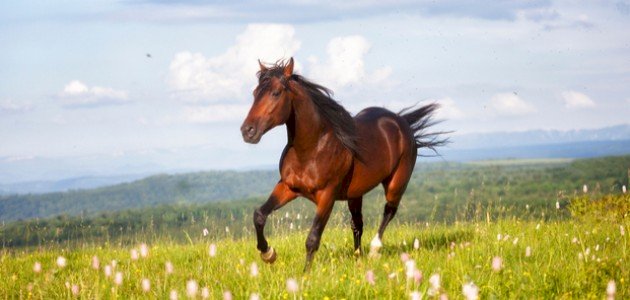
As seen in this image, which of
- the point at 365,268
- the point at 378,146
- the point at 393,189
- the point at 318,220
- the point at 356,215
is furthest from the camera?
the point at 393,189

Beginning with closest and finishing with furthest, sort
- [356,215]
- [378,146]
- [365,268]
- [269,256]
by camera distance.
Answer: [365,268]
[269,256]
[378,146]
[356,215]

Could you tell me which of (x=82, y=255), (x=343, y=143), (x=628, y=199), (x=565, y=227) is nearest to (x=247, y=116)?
(x=343, y=143)

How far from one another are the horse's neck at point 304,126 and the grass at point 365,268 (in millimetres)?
1303

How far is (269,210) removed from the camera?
7.58 m

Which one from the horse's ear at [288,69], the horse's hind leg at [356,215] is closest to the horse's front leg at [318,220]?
the horse's ear at [288,69]

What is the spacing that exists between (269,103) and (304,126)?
2.30 feet

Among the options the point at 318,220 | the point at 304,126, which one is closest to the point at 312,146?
the point at 304,126

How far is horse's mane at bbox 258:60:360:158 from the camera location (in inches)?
304

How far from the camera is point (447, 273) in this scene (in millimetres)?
6957

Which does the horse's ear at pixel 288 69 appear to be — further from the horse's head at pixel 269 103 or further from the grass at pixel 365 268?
the grass at pixel 365 268

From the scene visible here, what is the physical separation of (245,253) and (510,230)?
4.29 metres

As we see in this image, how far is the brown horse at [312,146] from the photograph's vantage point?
284 inches

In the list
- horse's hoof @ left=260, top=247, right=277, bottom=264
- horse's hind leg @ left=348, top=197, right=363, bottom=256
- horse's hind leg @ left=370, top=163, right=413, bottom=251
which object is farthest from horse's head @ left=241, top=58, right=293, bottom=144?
horse's hind leg @ left=370, top=163, right=413, bottom=251

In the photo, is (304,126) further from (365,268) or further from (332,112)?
(365,268)
